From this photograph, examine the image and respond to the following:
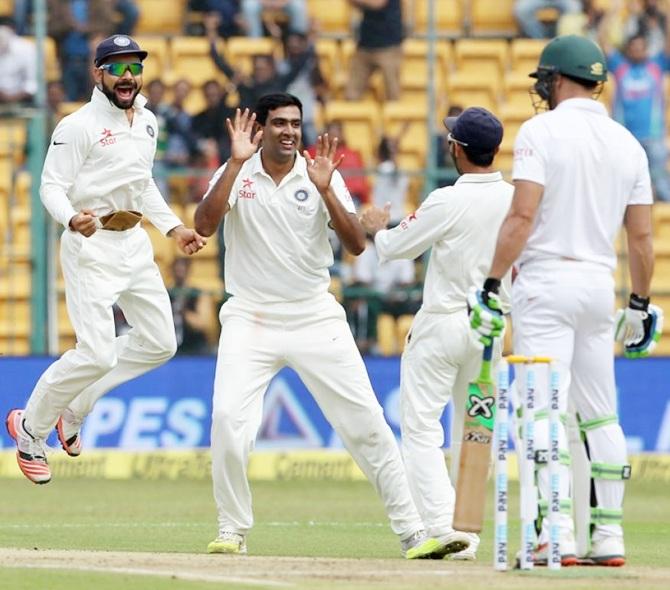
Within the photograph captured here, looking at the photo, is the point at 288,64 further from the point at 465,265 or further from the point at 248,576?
the point at 248,576

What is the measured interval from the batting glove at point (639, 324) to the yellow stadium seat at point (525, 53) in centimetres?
1072

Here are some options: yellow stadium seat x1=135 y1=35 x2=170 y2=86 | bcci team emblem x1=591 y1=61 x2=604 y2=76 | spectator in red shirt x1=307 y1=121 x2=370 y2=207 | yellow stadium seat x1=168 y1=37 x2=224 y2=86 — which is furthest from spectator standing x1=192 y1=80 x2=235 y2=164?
bcci team emblem x1=591 y1=61 x2=604 y2=76

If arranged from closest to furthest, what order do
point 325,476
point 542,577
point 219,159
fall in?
point 542,577
point 325,476
point 219,159

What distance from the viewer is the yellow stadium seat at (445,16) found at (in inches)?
730

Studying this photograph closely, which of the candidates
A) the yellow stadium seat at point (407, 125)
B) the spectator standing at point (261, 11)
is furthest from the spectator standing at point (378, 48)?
the spectator standing at point (261, 11)

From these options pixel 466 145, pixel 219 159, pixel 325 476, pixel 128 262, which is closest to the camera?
pixel 466 145

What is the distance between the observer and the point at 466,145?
27.9 ft

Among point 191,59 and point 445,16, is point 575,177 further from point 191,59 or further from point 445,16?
point 445,16

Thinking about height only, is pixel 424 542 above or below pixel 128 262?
below

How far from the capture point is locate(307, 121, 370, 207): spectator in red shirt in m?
15.3

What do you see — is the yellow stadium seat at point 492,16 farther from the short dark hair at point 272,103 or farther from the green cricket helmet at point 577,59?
the green cricket helmet at point 577,59

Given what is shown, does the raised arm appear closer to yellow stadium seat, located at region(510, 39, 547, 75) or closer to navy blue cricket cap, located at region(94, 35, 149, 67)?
navy blue cricket cap, located at region(94, 35, 149, 67)

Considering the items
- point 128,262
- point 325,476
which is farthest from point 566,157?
point 325,476

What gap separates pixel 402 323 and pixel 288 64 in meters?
2.94
